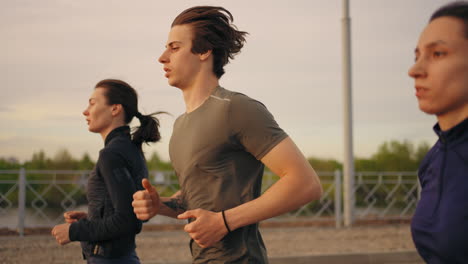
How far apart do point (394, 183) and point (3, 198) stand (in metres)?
10.5

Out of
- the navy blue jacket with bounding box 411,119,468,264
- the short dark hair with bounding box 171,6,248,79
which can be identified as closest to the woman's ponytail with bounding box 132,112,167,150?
the short dark hair with bounding box 171,6,248,79

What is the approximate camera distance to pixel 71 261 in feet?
27.7

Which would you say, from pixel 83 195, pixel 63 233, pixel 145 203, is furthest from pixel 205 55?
pixel 83 195

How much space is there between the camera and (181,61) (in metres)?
2.50

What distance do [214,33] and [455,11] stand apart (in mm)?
1146

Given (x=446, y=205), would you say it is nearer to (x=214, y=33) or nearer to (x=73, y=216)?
(x=214, y=33)

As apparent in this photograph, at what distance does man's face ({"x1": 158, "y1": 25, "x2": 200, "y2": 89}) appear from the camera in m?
2.50

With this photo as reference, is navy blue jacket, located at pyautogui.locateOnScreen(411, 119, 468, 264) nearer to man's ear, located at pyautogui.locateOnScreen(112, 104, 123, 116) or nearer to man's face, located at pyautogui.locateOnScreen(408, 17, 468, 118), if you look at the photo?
man's face, located at pyautogui.locateOnScreen(408, 17, 468, 118)

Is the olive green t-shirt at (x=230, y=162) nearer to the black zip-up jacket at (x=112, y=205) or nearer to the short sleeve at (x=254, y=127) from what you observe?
the short sleeve at (x=254, y=127)

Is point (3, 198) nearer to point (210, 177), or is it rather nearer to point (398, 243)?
point (398, 243)

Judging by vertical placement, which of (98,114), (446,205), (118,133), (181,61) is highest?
(181,61)

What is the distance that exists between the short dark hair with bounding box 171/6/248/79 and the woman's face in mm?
1220

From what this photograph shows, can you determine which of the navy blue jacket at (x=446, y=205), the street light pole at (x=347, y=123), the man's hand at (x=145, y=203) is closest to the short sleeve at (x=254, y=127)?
the man's hand at (x=145, y=203)

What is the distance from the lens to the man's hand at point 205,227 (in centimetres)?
211
